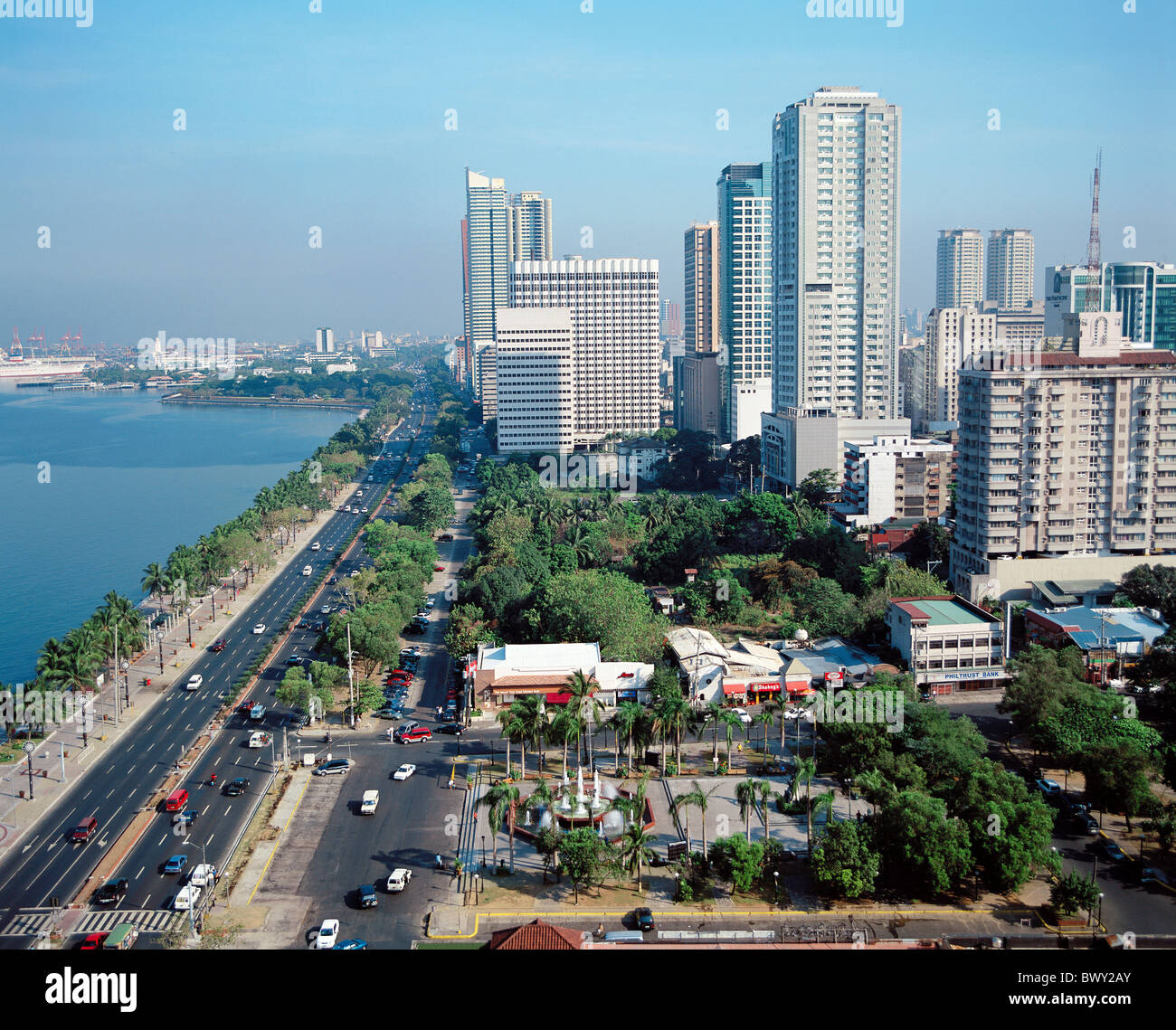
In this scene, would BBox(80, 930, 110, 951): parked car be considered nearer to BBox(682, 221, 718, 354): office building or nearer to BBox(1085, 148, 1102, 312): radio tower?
BBox(1085, 148, 1102, 312): radio tower

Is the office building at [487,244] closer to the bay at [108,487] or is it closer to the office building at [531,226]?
the office building at [531,226]

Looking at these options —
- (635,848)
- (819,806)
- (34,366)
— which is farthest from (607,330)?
(34,366)

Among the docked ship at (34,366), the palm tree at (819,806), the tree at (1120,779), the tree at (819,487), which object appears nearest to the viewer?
the palm tree at (819,806)

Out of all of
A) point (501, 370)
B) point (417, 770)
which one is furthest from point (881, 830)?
point (501, 370)

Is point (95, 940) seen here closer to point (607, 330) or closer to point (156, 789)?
point (156, 789)

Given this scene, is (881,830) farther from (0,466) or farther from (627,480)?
(0,466)

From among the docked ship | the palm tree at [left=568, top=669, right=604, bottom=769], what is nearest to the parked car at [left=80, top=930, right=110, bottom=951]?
the palm tree at [left=568, top=669, right=604, bottom=769]

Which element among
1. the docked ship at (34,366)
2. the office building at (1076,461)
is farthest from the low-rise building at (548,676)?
the docked ship at (34,366)
